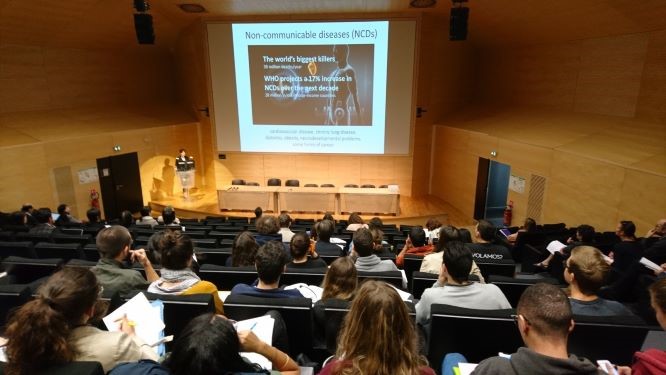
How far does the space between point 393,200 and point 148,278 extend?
7.52 metres

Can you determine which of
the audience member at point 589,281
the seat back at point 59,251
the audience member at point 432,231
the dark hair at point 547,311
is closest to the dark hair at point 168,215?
the seat back at point 59,251

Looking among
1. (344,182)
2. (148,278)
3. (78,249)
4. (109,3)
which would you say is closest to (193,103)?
(109,3)

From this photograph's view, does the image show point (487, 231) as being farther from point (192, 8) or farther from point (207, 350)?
point (192, 8)

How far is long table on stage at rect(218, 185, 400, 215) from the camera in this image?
9.95 meters

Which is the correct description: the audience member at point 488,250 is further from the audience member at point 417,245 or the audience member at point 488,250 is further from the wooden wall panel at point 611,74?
the wooden wall panel at point 611,74

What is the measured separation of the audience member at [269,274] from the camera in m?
2.41

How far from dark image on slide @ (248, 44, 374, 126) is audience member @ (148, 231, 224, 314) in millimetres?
8660

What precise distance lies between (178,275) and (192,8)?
933 cm

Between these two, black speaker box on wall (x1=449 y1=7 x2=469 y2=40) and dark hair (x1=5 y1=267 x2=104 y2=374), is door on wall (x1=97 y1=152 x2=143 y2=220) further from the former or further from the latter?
dark hair (x1=5 y1=267 x2=104 y2=374)

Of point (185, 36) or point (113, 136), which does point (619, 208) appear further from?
point (185, 36)

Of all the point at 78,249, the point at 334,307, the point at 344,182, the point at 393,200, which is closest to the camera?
the point at 334,307

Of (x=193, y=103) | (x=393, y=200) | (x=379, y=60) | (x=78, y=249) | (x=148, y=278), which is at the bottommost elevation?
(x=393, y=200)

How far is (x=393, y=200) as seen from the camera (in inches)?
391

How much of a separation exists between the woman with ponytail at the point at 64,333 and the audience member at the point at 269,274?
69 cm
